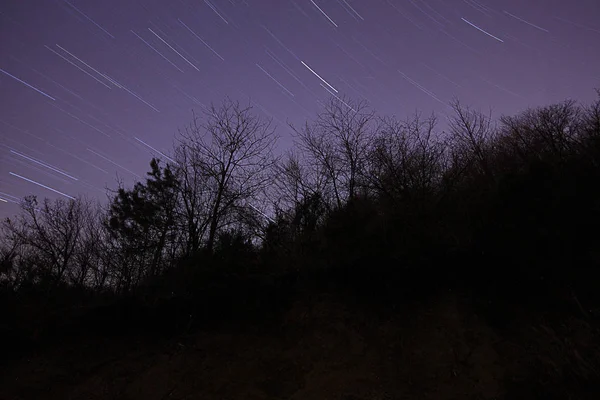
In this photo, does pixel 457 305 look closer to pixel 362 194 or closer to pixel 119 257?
pixel 362 194

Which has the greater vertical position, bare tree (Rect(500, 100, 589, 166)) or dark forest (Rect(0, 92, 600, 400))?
bare tree (Rect(500, 100, 589, 166))

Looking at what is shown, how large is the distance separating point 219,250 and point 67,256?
18.8 metres

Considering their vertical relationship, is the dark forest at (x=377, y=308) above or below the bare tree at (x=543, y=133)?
below

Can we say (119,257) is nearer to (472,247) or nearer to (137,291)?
(137,291)

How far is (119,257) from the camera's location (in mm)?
17234

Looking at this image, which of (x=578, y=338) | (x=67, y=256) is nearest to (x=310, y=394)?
(x=578, y=338)

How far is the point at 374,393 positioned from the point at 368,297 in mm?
→ 2664

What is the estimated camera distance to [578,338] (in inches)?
231

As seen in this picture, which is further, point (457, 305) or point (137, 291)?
point (137, 291)

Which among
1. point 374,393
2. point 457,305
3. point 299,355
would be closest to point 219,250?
point 299,355

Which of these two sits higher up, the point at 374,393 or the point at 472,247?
the point at 472,247

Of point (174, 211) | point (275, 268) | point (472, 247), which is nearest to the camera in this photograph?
point (472, 247)

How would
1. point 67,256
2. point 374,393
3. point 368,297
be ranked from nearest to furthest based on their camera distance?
1. point 374,393
2. point 368,297
3. point 67,256

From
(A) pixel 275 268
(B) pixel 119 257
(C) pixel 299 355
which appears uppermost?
(B) pixel 119 257
